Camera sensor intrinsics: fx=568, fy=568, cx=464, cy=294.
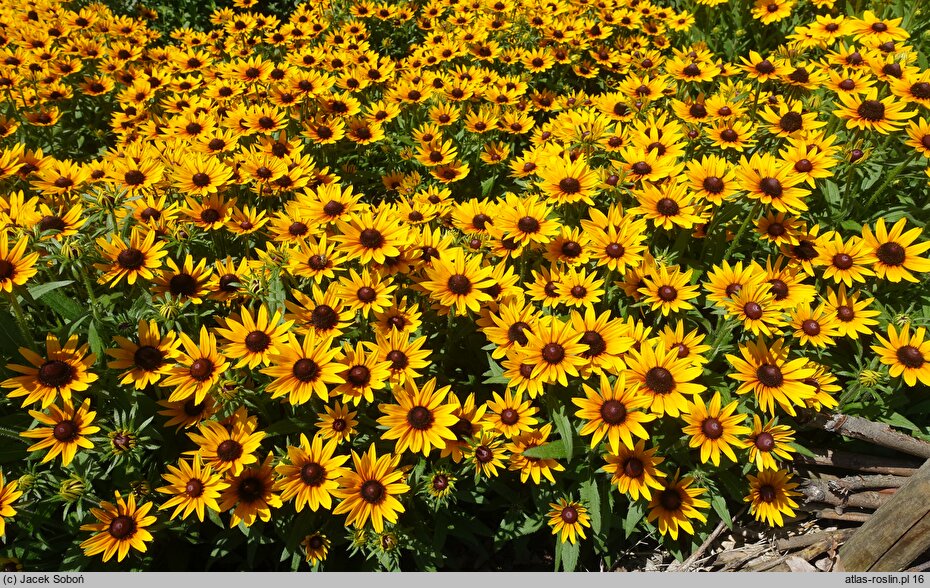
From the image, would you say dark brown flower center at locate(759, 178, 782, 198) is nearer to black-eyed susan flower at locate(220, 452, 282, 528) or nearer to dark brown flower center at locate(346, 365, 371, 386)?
dark brown flower center at locate(346, 365, 371, 386)

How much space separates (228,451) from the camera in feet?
7.44

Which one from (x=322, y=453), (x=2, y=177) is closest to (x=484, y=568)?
(x=322, y=453)

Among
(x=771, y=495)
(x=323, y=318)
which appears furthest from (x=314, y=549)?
(x=771, y=495)

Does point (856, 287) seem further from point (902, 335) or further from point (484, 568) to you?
point (484, 568)

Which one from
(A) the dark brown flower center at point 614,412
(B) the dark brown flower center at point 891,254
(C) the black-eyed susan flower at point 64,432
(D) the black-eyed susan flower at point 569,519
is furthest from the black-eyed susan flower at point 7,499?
(B) the dark brown flower center at point 891,254

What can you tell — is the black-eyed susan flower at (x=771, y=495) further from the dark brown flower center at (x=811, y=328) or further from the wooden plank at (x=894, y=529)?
the dark brown flower center at (x=811, y=328)

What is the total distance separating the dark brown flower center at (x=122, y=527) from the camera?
2.25 meters

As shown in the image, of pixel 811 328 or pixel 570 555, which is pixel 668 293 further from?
pixel 570 555

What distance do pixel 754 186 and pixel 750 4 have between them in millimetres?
4120

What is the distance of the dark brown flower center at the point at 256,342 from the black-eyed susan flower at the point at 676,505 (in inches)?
71.6

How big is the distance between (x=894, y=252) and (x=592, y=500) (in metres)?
1.84

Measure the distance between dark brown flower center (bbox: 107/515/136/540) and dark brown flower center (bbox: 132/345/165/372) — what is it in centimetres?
60

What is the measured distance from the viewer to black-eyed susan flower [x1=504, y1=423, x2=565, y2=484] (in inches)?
98.8

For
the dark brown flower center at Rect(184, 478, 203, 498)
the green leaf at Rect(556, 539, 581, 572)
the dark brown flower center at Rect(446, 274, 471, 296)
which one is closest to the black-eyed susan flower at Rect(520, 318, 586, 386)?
the dark brown flower center at Rect(446, 274, 471, 296)
